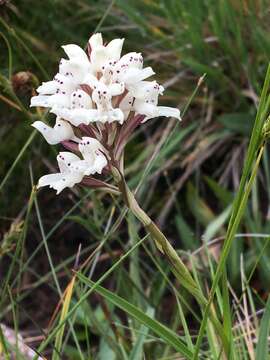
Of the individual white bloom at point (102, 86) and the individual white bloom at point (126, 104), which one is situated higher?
the individual white bloom at point (102, 86)

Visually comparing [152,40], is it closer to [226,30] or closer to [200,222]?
[226,30]

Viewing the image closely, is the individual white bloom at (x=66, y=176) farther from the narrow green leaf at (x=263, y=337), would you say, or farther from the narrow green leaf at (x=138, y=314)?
the narrow green leaf at (x=263, y=337)

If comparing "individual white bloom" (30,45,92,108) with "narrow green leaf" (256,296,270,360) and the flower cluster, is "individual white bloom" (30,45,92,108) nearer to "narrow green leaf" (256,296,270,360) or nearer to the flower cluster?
the flower cluster

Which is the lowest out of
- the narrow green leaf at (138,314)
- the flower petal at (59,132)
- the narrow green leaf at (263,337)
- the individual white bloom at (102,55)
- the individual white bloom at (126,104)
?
the narrow green leaf at (263,337)

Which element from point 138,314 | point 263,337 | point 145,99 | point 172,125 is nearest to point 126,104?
point 145,99

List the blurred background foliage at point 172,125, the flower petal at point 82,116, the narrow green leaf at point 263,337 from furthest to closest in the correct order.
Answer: the blurred background foliage at point 172,125
the narrow green leaf at point 263,337
the flower petal at point 82,116

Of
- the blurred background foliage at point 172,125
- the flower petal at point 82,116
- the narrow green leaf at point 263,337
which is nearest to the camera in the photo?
the flower petal at point 82,116

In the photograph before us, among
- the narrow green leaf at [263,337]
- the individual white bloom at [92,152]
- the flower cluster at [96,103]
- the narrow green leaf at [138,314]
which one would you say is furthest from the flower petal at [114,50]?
the narrow green leaf at [263,337]
